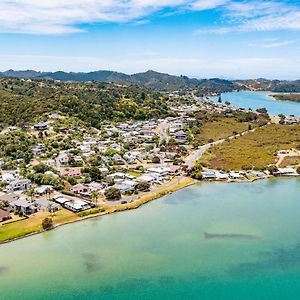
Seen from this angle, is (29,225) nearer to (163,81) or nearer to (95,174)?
(95,174)

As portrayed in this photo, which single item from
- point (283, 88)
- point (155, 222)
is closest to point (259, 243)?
point (155, 222)

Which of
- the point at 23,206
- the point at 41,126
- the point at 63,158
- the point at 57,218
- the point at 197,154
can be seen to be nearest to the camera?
the point at 57,218

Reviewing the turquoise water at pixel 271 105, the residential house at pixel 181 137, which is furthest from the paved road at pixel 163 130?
the turquoise water at pixel 271 105

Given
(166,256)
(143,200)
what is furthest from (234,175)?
(166,256)

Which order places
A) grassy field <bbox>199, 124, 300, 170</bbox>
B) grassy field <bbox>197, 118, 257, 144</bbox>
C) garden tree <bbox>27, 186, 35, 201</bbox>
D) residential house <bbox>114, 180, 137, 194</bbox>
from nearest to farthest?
garden tree <bbox>27, 186, 35, 201</bbox> → residential house <bbox>114, 180, 137, 194</bbox> → grassy field <bbox>199, 124, 300, 170</bbox> → grassy field <bbox>197, 118, 257, 144</bbox>

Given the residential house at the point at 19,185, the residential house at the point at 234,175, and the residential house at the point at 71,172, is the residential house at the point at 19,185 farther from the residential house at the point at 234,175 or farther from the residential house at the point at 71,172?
the residential house at the point at 234,175

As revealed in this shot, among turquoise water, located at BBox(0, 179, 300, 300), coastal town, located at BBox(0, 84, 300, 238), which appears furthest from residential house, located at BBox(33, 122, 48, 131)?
turquoise water, located at BBox(0, 179, 300, 300)

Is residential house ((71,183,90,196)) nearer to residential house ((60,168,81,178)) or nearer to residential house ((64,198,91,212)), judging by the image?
residential house ((64,198,91,212))
